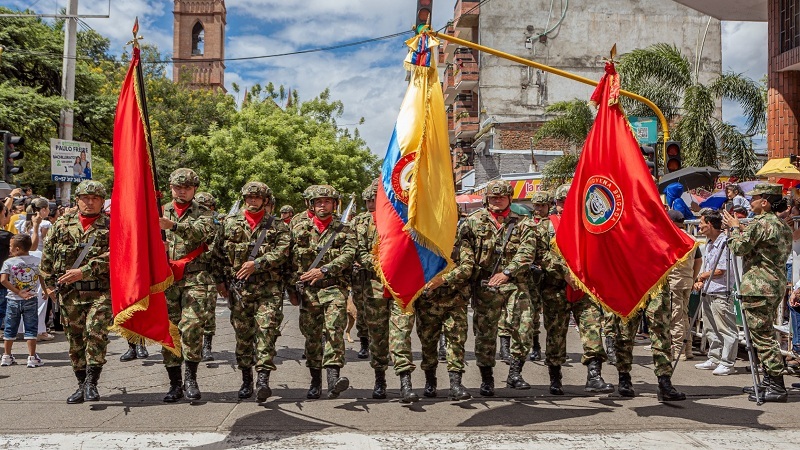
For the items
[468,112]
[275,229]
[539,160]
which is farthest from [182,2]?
[275,229]

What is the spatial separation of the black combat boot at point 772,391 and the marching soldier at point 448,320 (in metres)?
2.79

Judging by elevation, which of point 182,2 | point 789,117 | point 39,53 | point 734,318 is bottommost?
point 734,318

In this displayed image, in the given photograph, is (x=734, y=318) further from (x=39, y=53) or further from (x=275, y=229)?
(x=39, y=53)

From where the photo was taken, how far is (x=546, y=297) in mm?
8312

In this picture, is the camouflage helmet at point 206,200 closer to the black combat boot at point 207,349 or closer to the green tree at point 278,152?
the black combat boot at point 207,349

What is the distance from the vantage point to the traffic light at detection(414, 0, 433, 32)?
7.93 metres

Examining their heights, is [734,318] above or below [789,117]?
below

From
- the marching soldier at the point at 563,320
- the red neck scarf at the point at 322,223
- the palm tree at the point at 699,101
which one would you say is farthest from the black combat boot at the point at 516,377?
the palm tree at the point at 699,101

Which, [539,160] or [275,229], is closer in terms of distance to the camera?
[275,229]

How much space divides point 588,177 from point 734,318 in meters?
3.01

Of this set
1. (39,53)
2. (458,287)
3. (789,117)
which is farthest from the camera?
(39,53)

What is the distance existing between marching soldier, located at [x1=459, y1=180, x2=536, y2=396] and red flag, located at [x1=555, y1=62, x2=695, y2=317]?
0.52 m

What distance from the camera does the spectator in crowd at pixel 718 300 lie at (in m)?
9.22

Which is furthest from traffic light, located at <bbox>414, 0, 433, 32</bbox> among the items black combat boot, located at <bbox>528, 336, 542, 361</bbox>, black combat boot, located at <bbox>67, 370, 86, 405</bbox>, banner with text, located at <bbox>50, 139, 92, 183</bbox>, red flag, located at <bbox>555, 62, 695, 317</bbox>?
banner with text, located at <bbox>50, 139, 92, 183</bbox>
